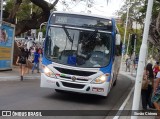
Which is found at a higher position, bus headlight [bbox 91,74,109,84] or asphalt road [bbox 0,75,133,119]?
bus headlight [bbox 91,74,109,84]

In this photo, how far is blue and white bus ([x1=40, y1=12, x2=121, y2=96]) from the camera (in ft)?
43.1

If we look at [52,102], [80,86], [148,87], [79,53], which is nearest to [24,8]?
[79,53]

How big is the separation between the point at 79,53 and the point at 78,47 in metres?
0.23

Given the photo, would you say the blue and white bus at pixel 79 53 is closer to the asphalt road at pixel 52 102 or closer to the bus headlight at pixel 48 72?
the bus headlight at pixel 48 72

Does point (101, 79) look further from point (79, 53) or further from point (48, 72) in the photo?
point (48, 72)

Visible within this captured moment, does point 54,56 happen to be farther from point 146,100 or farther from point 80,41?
point 146,100

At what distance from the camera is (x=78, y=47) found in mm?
13430

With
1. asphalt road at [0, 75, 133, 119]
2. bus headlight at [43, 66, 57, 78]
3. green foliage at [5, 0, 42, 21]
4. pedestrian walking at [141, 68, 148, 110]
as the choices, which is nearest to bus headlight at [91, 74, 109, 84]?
asphalt road at [0, 75, 133, 119]

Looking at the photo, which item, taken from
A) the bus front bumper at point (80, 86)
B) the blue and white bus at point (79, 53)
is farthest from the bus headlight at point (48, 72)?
the bus front bumper at point (80, 86)

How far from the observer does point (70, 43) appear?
13.4 metres

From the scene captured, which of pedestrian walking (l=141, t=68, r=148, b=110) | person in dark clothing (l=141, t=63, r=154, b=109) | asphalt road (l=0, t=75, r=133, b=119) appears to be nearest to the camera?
asphalt road (l=0, t=75, r=133, b=119)

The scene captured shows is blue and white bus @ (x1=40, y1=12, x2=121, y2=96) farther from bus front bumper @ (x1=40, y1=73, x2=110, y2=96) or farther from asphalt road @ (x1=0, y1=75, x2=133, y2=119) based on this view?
asphalt road @ (x1=0, y1=75, x2=133, y2=119)

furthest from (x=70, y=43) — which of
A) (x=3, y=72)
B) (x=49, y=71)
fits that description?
(x=3, y=72)

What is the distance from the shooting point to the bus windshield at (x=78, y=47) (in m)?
13.3
